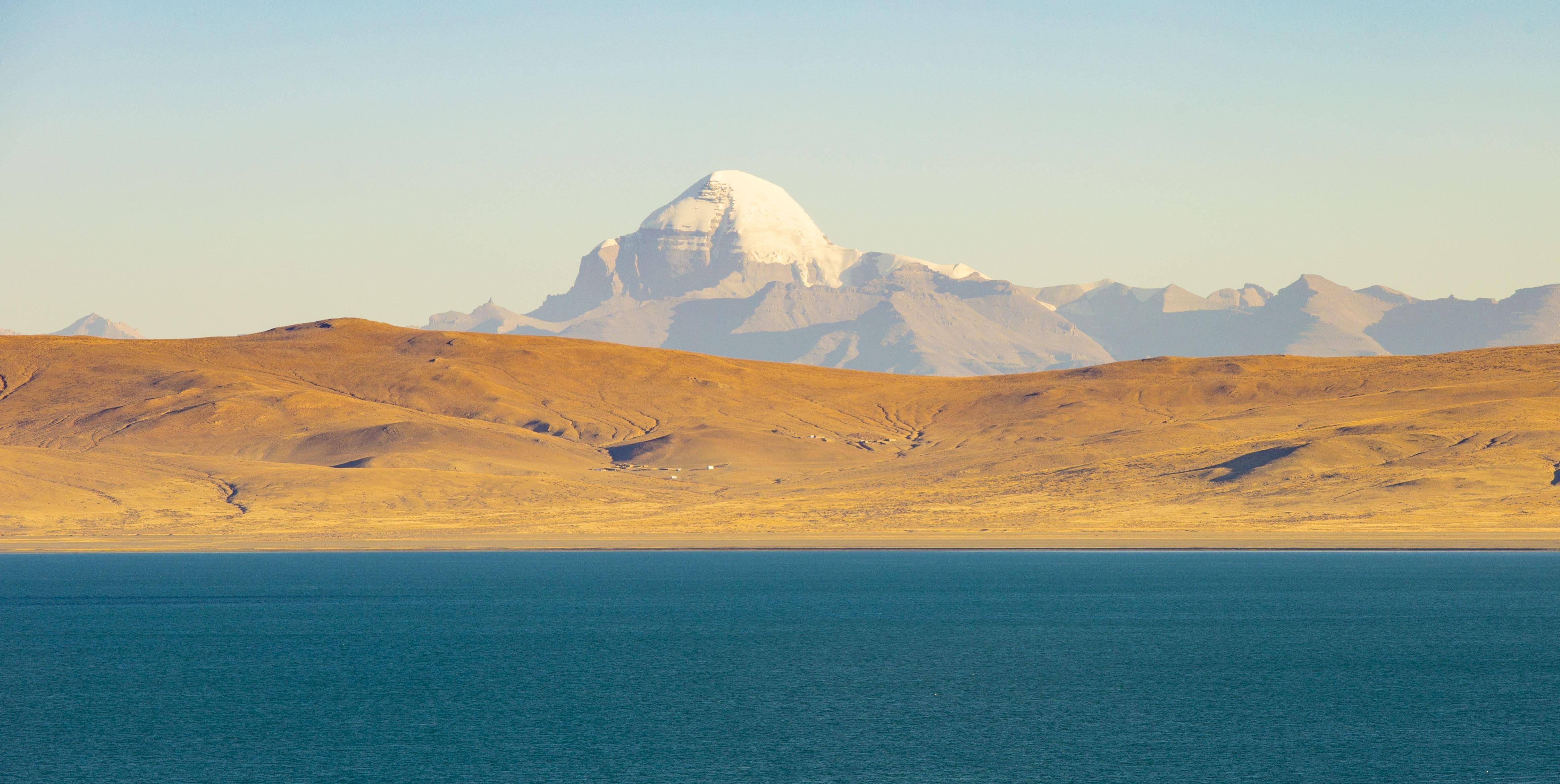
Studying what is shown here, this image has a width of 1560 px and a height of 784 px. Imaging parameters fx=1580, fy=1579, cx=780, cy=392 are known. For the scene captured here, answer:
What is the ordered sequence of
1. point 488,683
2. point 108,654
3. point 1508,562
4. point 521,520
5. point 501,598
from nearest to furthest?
1. point 488,683
2. point 108,654
3. point 501,598
4. point 1508,562
5. point 521,520

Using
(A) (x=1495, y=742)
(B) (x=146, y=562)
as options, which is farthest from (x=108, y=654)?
(B) (x=146, y=562)

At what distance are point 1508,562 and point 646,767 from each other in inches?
3957

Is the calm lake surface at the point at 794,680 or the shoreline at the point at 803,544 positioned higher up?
the shoreline at the point at 803,544

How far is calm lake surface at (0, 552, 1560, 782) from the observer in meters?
48.8

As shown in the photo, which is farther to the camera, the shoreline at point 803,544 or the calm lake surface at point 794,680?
the shoreline at point 803,544

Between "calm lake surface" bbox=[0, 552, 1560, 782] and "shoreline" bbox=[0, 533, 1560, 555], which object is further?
"shoreline" bbox=[0, 533, 1560, 555]

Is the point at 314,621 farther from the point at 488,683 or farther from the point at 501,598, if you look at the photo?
the point at 488,683

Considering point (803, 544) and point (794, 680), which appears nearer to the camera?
point (794, 680)

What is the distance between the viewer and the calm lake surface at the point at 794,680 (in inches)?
1922

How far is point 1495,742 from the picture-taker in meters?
50.2

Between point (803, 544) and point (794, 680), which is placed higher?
point (803, 544)

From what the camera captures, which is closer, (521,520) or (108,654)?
(108,654)

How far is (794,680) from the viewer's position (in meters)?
65.2

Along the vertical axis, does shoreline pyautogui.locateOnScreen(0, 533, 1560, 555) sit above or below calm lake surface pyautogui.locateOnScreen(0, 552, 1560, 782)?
above
